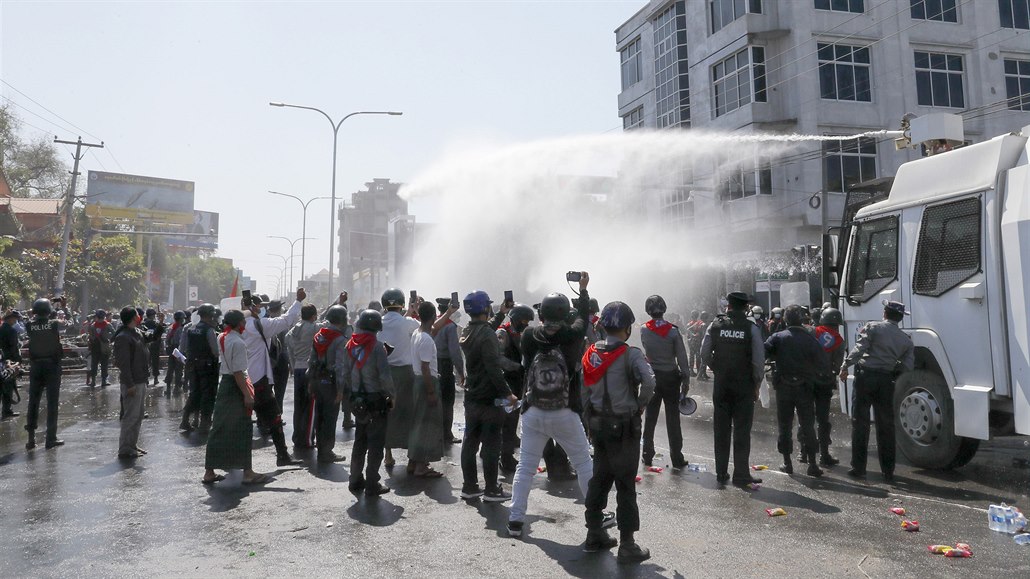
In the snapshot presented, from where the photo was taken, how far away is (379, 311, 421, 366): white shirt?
7.42 metres

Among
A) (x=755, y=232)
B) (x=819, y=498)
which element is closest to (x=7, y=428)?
(x=819, y=498)

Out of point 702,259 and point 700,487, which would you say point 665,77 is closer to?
A: point 702,259

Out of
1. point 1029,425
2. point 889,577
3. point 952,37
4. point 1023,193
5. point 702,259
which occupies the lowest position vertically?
point 889,577

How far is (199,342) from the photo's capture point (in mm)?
9617

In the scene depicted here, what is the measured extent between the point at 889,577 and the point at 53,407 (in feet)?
30.5

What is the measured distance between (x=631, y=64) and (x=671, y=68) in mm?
4368

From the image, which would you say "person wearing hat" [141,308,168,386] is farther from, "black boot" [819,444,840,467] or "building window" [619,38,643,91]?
"building window" [619,38,643,91]

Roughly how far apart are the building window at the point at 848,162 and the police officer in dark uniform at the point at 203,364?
2283cm

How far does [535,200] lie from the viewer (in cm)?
3625

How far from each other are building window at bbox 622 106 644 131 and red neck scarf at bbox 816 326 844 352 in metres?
28.0

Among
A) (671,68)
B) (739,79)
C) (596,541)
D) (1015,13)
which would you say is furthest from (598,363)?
(1015,13)

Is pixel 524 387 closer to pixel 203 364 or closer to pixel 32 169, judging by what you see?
pixel 203 364

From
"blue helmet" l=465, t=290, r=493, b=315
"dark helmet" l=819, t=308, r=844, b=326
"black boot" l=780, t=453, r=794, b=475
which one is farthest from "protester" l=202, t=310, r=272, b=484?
"dark helmet" l=819, t=308, r=844, b=326

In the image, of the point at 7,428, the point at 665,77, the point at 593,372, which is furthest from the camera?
the point at 665,77
